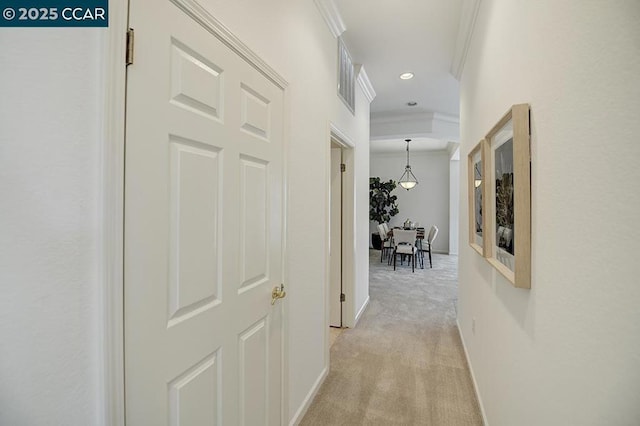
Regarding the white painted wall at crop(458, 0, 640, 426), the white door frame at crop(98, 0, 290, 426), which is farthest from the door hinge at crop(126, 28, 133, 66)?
the white painted wall at crop(458, 0, 640, 426)

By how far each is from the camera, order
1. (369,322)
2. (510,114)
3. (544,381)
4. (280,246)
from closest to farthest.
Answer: (544,381) < (510,114) < (280,246) < (369,322)

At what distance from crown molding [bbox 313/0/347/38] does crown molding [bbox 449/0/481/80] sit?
943 mm

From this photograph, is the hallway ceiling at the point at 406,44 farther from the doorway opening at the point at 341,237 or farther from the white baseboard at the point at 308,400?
the white baseboard at the point at 308,400

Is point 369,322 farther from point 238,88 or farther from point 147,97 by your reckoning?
point 147,97

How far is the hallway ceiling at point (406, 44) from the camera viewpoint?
8.29 ft

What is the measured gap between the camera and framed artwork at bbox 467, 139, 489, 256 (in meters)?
1.92

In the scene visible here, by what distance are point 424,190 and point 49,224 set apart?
9.33 m

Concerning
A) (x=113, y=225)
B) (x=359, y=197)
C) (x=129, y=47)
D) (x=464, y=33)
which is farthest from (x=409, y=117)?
(x=113, y=225)

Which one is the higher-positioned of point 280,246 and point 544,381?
point 280,246

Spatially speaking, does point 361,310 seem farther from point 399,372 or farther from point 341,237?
point 399,372

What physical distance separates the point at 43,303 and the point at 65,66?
54 cm

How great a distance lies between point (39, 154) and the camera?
708mm

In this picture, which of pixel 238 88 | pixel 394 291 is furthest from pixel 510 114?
pixel 394 291

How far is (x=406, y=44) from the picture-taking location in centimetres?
310
